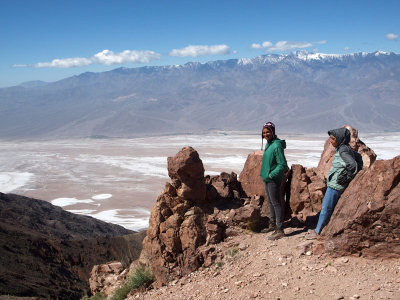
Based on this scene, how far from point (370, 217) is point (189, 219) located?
2795 millimetres

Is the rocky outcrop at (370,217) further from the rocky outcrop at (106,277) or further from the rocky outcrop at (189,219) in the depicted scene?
the rocky outcrop at (106,277)

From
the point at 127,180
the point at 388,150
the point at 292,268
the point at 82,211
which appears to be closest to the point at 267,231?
the point at 292,268

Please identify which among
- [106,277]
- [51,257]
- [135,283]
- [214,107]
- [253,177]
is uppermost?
[214,107]

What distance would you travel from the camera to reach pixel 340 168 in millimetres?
4641

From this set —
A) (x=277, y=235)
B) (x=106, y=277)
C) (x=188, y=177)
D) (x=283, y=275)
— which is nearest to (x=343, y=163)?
(x=277, y=235)

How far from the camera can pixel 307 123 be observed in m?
105

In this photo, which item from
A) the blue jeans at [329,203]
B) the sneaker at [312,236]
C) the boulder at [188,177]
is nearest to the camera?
the blue jeans at [329,203]

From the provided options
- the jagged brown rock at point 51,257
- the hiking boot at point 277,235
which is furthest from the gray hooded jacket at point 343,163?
the jagged brown rock at point 51,257

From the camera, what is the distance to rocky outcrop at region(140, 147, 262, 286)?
226 inches

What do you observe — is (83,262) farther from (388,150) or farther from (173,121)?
(173,121)

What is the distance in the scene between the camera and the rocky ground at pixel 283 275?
12.3 ft

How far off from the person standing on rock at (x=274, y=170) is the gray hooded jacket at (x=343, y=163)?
638 mm

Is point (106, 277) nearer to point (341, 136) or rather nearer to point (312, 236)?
point (312, 236)

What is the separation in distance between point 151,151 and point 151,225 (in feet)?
176
